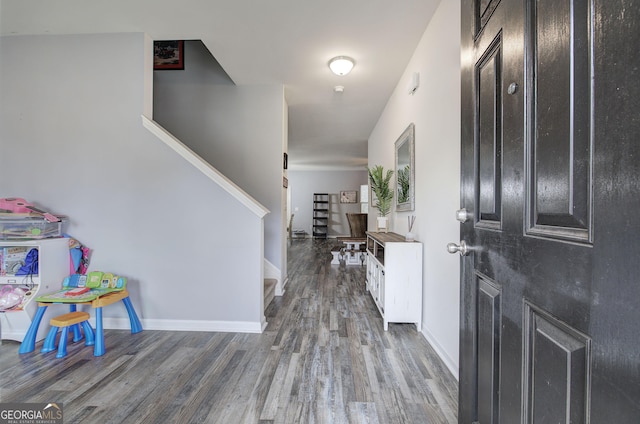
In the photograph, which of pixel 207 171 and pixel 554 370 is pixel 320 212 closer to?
pixel 207 171

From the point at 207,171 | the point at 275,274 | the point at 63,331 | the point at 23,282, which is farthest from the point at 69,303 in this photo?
the point at 275,274

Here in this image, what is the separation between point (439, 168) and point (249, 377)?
1935mm

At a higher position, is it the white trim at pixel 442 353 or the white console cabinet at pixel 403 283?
the white console cabinet at pixel 403 283

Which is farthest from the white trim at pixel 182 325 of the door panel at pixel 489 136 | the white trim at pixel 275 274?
the door panel at pixel 489 136

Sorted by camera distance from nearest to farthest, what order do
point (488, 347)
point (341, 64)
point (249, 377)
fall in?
point (488, 347) → point (249, 377) → point (341, 64)

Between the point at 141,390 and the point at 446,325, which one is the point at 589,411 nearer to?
the point at 446,325

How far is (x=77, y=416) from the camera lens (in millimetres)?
1384

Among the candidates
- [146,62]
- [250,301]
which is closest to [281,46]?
[146,62]

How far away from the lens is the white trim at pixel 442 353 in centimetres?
172

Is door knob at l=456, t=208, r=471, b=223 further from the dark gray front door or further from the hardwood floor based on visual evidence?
the hardwood floor

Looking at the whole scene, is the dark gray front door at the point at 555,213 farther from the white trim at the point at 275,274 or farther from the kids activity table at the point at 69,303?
the white trim at the point at 275,274

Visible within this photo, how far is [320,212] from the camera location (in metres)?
10.2

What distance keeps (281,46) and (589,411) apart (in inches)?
117

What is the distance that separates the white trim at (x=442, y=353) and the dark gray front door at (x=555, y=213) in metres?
0.90
